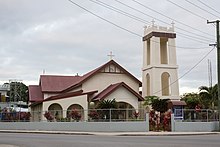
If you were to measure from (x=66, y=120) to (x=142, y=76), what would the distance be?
1696cm

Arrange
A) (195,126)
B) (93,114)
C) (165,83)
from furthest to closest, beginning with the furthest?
(165,83)
(195,126)
(93,114)

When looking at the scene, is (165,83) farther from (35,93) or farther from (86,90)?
(35,93)

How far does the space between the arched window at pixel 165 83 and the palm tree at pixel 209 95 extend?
431 cm

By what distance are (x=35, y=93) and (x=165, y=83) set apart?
17.5 meters

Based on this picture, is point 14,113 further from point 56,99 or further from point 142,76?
point 142,76

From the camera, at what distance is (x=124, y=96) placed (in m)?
41.8

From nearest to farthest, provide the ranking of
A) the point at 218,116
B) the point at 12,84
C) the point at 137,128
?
the point at 137,128
the point at 218,116
the point at 12,84

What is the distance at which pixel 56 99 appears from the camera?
4369 centimetres

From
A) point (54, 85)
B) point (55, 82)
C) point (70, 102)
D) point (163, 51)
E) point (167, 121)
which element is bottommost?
point (167, 121)

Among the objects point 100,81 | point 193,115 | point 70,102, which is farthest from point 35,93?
point 193,115

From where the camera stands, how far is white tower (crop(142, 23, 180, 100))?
48.1m

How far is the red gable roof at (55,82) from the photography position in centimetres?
5072

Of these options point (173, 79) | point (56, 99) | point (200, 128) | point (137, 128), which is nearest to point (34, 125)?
point (56, 99)

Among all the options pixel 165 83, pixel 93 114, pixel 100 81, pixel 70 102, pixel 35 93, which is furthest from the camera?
pixel 35 93
